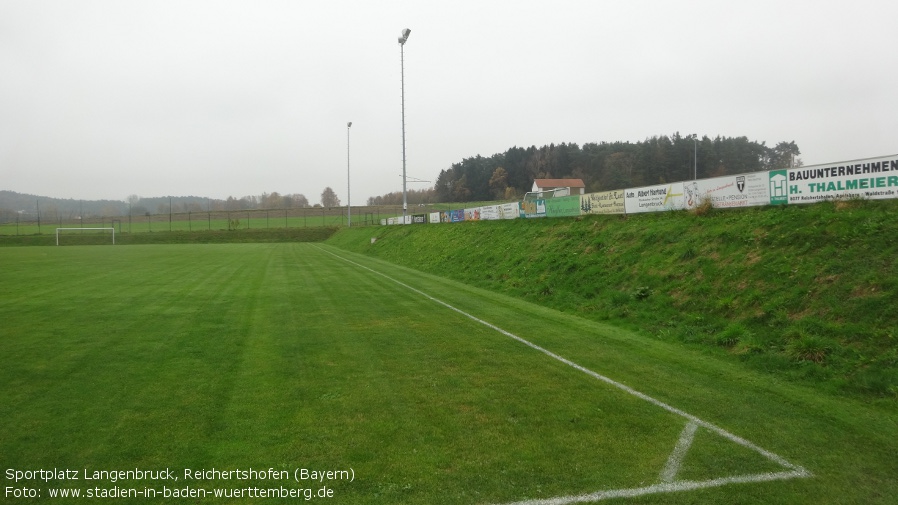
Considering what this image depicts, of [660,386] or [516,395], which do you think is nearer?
[516,395]

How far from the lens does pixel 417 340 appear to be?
10.3 metres

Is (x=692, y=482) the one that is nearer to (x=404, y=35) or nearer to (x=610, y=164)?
(x=404, y=35)

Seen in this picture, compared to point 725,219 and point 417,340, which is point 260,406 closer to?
point 417,340

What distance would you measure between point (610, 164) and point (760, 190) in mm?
65304

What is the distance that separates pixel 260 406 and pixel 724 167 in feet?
240

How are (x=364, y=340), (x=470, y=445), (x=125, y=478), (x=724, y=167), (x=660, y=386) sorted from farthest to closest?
1. (x=724, y=167)
2. (x=364, y=340)
3. (x=660, y=386)
4. (x=470, y=445)
5. (x=125, y=478)

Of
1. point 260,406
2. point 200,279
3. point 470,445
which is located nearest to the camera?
point 470,445

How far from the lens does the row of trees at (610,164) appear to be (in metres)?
67.7

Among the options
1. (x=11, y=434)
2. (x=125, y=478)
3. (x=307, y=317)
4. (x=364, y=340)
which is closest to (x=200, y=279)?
(x=307, y=317)

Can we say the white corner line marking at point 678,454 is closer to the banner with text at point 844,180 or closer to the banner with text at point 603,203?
the banner with text at point 844,180

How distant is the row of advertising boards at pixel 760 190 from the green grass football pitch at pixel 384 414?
767 cm

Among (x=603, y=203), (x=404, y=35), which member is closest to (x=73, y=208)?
(x=404, y=35)

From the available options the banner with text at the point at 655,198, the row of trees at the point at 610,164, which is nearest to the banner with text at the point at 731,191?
the banner with text at the point at 655,198

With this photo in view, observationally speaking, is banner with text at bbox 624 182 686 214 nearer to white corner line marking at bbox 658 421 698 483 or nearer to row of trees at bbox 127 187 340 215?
white corner line marking at bbox 658 421 698 483
